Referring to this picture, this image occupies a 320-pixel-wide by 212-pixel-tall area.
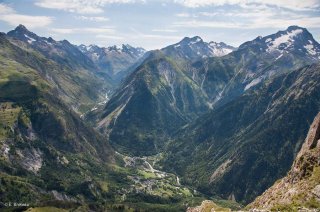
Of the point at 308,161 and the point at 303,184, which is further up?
the point at 308,161

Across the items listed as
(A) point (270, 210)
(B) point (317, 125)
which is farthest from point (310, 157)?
(A) point (270, 210)

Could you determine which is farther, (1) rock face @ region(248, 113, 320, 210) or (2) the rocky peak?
(2) the rocky peak

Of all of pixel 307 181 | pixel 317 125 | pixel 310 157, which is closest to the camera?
pixel 307 181

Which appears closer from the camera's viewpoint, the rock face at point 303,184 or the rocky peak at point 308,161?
the rock face at point 303,184

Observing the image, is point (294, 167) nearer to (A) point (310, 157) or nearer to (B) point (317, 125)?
(A) point (310, 157)

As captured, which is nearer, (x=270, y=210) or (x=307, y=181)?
(x=270, y=210)

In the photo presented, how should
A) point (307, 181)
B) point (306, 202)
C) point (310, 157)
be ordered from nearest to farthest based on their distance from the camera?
point (306, 202) < point (307, 181) < point (310, 157)

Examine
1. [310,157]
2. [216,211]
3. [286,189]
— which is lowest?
[216,211]

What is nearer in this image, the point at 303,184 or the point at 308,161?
the point at 303,184
